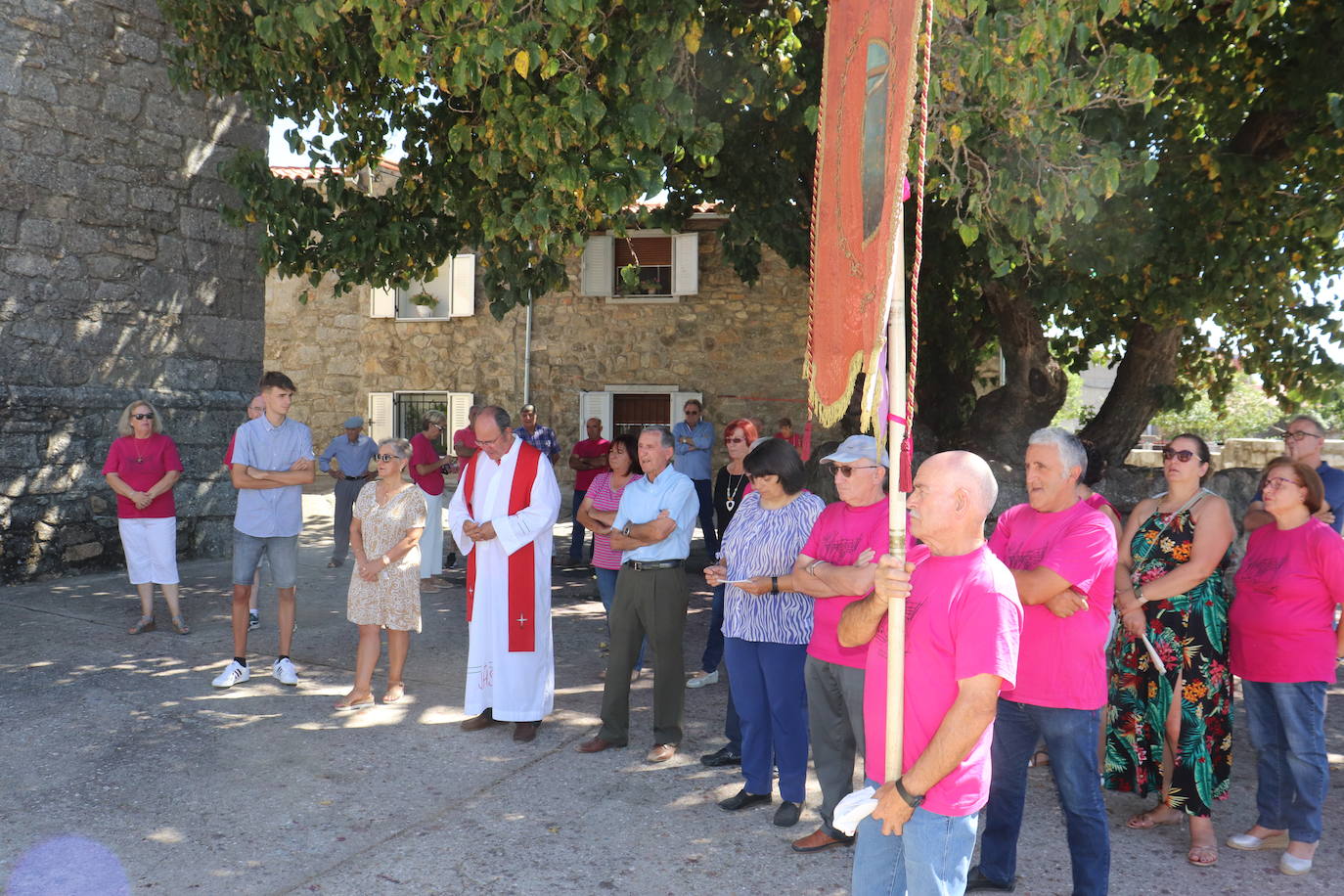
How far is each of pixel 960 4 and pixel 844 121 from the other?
261 centimetres

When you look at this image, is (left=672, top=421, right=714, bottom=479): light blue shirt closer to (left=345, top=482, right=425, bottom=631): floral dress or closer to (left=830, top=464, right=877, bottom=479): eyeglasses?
(left=345, top=482, right=425, bottom=631): floral dress

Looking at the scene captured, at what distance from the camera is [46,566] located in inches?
364

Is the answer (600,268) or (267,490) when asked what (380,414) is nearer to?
(600,268)

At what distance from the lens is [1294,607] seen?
13.8 feet

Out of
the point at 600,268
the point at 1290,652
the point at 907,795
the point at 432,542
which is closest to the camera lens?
the point at 907,795

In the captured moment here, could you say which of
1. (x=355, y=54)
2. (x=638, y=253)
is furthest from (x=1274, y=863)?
(x=638, y=253)

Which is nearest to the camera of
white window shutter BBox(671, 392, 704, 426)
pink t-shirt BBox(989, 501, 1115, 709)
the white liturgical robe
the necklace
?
pink t-shirt BBox(989, 501, 1115, 709)

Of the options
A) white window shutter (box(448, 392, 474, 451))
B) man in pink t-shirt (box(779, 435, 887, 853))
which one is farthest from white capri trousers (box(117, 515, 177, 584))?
white window shutter (box(448, 392, 474, 451))

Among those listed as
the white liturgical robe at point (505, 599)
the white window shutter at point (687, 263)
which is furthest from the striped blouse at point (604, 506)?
the white window shutter at point (687, 263)

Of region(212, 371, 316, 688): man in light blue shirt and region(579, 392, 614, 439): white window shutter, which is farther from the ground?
region(579, 392, 614, 439): white window shutter

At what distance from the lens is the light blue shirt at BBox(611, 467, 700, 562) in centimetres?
530

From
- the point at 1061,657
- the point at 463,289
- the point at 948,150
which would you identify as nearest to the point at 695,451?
the point at 948,150

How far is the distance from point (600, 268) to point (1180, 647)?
51.2 ft

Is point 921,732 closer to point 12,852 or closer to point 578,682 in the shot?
point 12,852
